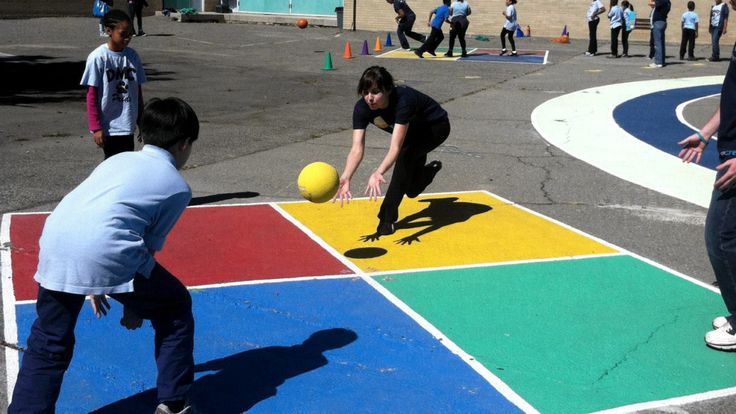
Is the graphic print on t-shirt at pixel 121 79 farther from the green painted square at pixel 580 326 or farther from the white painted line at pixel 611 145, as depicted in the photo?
the white painted line at pixel 611 145

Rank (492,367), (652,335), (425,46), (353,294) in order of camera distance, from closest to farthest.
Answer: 1. (492,367)
2. (652,335)
3. (353,294)
4. (425,46)

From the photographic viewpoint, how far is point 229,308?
618 centimetres

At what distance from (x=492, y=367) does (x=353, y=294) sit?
1.56 m

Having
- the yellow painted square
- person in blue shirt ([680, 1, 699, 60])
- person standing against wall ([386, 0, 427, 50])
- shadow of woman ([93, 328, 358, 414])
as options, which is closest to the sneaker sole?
the yellow painted square

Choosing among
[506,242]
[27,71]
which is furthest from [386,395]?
[27,71]

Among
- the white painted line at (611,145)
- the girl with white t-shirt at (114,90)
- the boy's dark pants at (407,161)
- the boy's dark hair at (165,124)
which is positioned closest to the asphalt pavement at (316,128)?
the white painted line at (611,145)

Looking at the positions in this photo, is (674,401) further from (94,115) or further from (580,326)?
Result: (94,115)

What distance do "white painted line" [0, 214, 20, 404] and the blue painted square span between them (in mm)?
74

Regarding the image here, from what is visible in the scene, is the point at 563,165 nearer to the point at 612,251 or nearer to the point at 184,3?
the point at 612,251

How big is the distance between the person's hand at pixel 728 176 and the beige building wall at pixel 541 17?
1295 inches

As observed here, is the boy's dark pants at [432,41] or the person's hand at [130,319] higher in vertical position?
the boy's dark pants at [432,41]

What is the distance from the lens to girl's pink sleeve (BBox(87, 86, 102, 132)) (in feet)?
25.8

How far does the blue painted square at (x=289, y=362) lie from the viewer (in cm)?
476

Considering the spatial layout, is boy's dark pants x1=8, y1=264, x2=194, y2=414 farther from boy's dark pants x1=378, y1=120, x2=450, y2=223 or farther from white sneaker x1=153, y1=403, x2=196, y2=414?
boy's dark pants x1=378, y1=120, x2=450, y2=223
